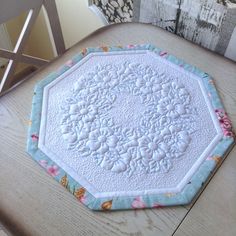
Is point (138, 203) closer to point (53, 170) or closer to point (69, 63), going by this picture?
point (53, 170)

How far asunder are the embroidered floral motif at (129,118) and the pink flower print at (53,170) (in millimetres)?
59

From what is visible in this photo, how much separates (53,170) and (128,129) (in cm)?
19

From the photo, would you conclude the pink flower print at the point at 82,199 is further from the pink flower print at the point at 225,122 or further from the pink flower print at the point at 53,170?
the pink flower print at the point at 225,122

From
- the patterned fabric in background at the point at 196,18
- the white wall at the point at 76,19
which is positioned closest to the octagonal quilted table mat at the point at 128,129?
the patterned fabric in background at the point at 196,18

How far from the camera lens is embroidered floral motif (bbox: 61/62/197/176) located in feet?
2.00

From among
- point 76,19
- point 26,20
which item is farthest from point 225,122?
point 76,19

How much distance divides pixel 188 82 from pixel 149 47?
0.18 meters

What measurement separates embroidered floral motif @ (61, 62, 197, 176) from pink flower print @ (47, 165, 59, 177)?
59 mm

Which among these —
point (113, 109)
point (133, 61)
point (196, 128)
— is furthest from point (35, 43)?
point (196, 128)

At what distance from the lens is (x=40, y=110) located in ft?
2.25

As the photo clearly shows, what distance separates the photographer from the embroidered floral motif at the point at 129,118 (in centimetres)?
61

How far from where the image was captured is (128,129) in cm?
65

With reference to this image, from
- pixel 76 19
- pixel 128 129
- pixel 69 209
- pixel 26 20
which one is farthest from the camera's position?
pixel 76 19

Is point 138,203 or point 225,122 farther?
point 225,122
